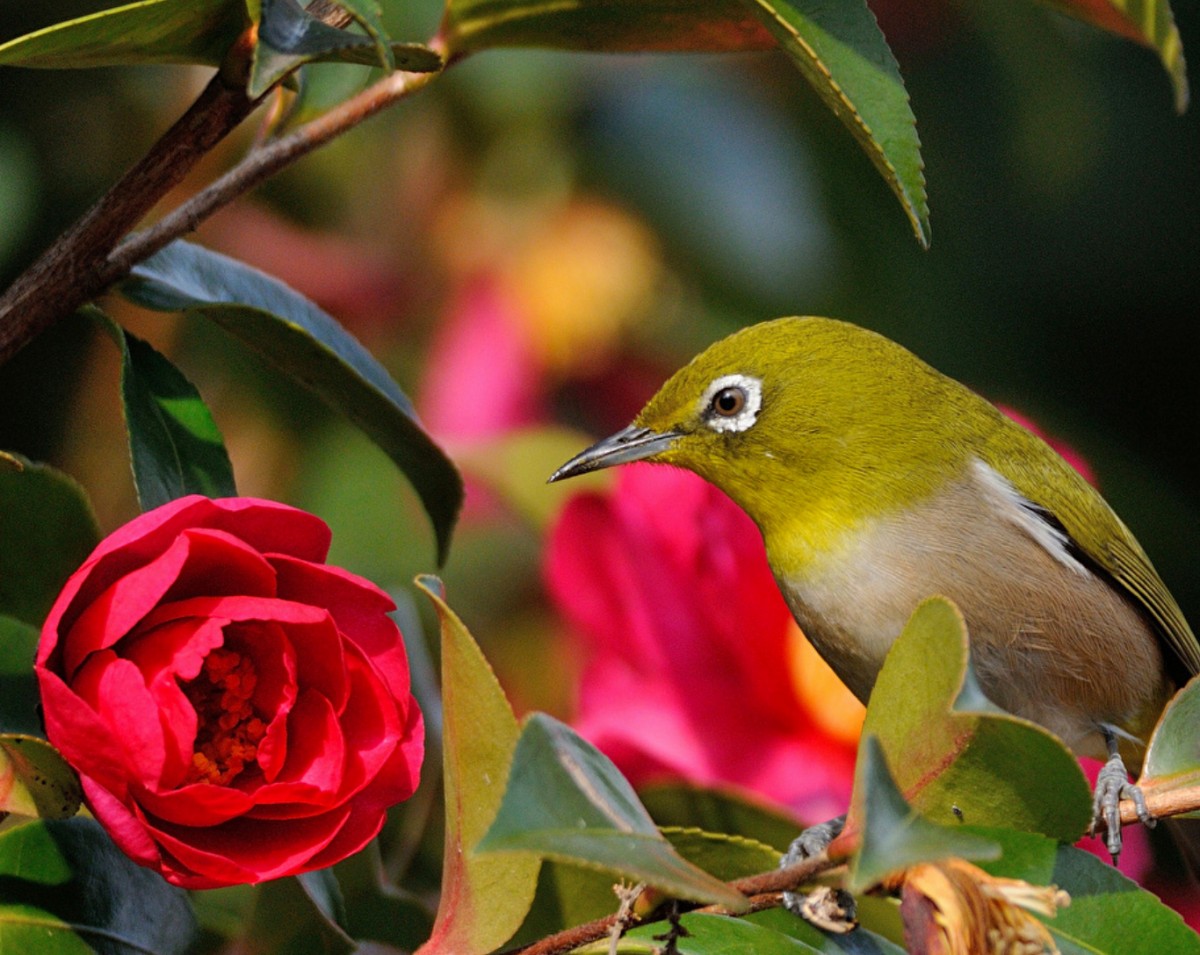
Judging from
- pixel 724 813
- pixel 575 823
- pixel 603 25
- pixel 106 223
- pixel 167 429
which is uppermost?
pixel 603 25

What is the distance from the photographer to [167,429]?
52.8 inches

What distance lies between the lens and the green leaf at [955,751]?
102 centimetres

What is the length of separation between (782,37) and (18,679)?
792 mm

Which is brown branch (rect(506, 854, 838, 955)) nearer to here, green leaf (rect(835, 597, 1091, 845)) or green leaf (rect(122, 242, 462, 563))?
green leaf (rect(835, 597, 1091, 845))

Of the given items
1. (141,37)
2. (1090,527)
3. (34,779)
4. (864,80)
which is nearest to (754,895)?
(34,779)

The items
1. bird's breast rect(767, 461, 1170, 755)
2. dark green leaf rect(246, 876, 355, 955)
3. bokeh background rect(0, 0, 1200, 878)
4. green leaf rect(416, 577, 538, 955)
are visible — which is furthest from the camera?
Answer: bokeh background rect(0, 0, 1200, 878)

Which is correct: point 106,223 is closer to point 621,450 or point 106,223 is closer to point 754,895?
point 754,895

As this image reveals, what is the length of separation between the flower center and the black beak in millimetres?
891

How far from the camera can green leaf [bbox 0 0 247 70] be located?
1.05 meters

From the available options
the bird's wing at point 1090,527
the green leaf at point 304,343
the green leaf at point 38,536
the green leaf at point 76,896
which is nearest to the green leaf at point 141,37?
the green leaf at point 304,343

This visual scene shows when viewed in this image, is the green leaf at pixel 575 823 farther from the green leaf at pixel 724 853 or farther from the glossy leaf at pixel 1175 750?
the glossy leaf at pixel 1175 750

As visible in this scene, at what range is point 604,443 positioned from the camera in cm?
205

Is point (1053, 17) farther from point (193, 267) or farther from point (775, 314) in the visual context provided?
point (193, 267)

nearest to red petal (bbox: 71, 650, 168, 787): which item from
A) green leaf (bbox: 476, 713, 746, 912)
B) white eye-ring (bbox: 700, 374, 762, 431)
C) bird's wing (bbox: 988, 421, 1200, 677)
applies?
green leaf (bbox: 476, 713, 746, 912)
